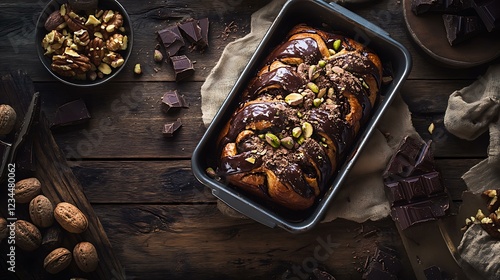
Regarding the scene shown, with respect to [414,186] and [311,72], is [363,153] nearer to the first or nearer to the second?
[414,186]

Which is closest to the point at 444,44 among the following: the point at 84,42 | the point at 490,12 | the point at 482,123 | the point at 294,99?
the point at 490,12

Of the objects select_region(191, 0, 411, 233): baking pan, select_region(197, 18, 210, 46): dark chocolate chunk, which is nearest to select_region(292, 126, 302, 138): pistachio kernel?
select_region(191, 0, 411, 233): baking pan

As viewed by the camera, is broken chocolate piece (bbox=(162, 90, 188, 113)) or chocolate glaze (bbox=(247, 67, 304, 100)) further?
broken chocolate piece (bbox=(162, 90, 188, 113))

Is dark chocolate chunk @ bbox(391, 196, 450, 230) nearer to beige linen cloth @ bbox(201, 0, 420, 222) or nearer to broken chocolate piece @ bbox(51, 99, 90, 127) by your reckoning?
beige linen cloth @ bbox(201, 0, 420, 222)

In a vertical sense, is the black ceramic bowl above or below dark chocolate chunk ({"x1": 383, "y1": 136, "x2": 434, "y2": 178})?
above

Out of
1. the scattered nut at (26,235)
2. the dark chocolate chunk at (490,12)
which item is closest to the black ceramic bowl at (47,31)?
the scattered nut at (26,235)

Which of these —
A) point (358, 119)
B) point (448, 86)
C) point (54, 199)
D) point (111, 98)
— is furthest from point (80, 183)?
point (448, 86)
